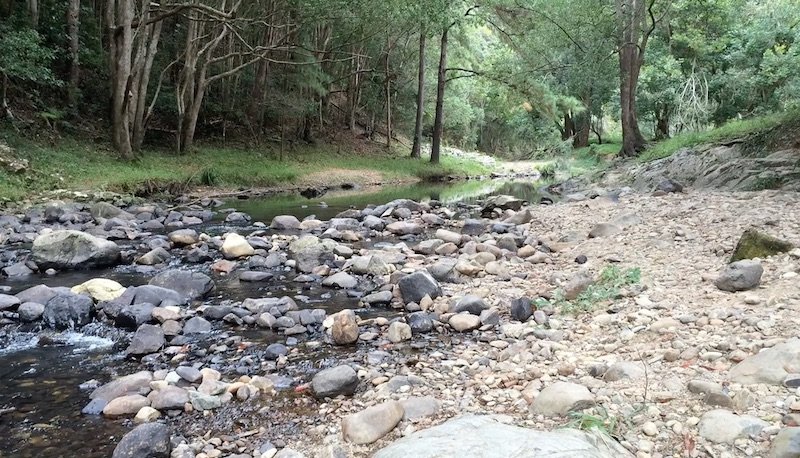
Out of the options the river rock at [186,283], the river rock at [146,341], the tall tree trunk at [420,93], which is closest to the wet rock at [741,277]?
the river rock at [146,341]

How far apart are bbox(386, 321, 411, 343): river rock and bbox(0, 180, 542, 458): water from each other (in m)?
0.61

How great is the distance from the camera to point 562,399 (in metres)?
3.05

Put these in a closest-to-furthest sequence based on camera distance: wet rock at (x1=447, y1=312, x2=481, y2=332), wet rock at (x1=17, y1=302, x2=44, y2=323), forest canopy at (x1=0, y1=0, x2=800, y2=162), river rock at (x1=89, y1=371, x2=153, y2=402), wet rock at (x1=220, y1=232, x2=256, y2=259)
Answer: river rock at (x1=89, y1=371, x2=153, y2=402)
wet rock at (x1=447, y1=312, x2=481, y2=332)
wet rock at (x1=17, y1=302, x2=44, y2=323)
wet rock at (x1=220, y1=232, x2=256, y2=259)
forest canopy at (x1=0, y1=0, x2=800, y2=162)

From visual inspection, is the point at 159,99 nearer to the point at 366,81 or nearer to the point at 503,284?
the point at 366,81

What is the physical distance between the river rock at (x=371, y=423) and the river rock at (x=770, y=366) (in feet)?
6.09

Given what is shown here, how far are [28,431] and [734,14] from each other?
81.8 feet

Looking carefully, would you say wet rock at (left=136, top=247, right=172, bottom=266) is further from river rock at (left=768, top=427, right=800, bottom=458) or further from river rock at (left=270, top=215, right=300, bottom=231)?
river rock at (left=768, top=427, right=800, bottom=458)

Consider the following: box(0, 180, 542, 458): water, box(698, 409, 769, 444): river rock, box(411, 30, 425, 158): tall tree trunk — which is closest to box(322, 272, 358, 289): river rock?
box(0, 180, 542, 458): water

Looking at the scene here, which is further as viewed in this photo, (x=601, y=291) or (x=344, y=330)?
(x=601, y=291)

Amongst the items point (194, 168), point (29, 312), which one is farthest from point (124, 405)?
point (194, 168)

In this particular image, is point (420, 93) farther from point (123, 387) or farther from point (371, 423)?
point (371, 423)

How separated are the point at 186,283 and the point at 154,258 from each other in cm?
183

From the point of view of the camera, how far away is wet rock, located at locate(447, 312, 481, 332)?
195 inches

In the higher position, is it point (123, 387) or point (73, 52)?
point (73, 52)
